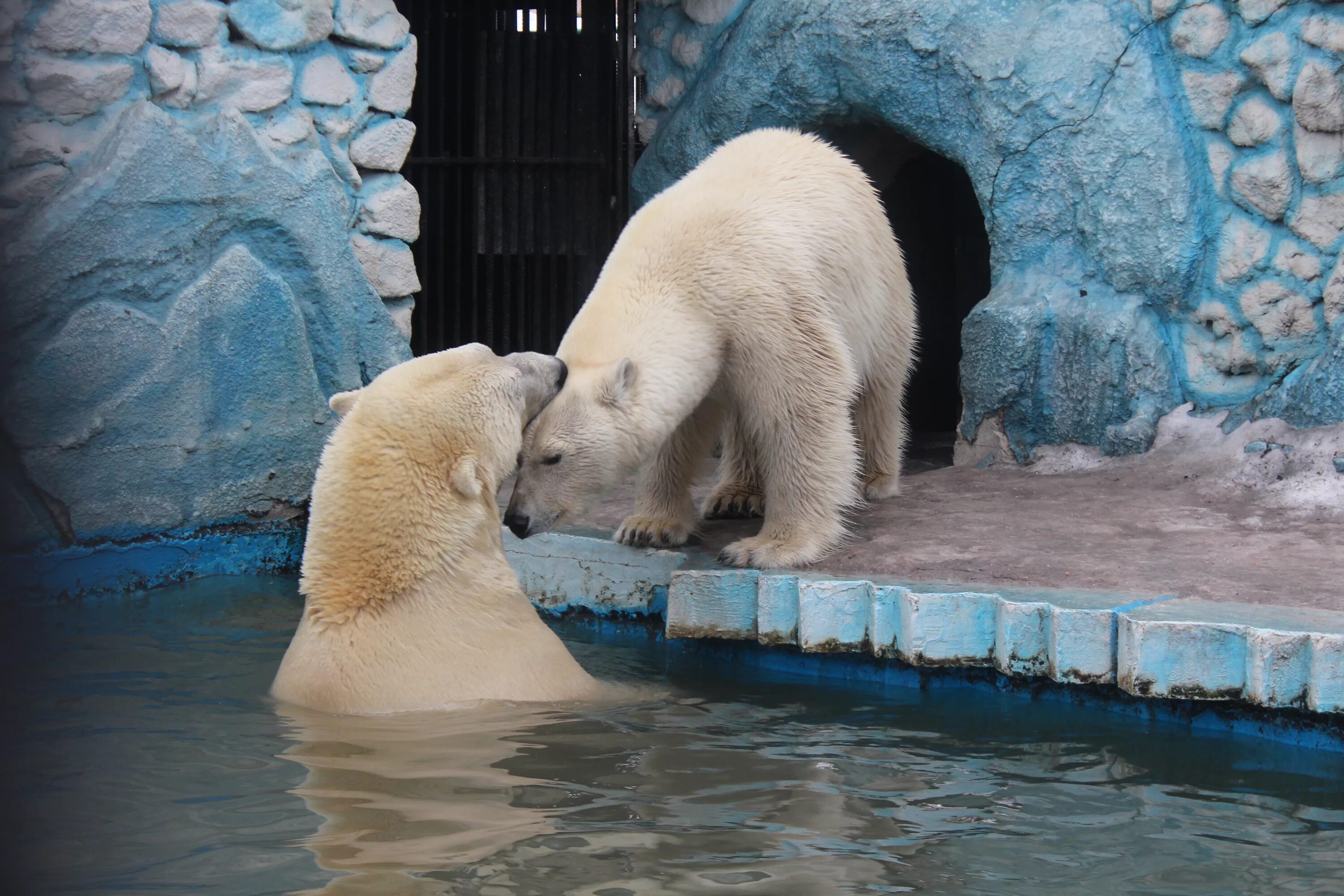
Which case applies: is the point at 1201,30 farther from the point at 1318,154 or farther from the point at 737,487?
the point at 737,487

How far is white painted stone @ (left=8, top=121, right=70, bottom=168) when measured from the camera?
5027 mm

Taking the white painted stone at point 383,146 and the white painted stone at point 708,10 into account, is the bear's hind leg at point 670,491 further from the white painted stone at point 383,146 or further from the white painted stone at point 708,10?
the white painted stone at point 708,10

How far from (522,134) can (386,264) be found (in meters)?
2.61

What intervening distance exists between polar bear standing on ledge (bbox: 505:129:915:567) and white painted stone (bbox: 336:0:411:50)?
1.99 meters

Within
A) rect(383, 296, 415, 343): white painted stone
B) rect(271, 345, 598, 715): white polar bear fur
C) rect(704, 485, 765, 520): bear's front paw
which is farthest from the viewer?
rect(383, 296, 415, 343): white painted stone

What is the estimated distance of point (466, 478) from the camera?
3.21 m

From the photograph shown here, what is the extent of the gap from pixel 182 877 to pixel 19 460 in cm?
318

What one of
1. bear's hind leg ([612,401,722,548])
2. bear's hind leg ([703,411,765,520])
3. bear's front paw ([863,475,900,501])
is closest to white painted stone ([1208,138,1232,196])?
bear's front paw ([863,475,900,501])

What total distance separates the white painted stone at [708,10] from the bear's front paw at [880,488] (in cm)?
312

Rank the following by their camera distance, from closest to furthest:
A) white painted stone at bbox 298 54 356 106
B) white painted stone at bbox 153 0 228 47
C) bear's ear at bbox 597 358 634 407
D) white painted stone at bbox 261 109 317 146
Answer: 1. bear's ear at bbox 597 358 634 407
2. white painted stone at bbox 153 0 228 47
3. white painted stone at bbox 261 109 317 146
4. white painted stone at bbox 298 54 356 106

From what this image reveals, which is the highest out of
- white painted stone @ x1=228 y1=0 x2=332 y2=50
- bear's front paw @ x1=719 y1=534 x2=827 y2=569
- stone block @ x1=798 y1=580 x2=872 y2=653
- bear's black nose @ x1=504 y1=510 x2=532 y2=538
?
white painted stone @ x1=228 y1=0 x2=332 y2=50

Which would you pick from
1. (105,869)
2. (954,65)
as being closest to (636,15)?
(954,65)

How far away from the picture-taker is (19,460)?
4973 mm

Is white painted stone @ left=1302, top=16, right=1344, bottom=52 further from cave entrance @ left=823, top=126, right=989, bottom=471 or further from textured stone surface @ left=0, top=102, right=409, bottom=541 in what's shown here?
textured stone surface @ left=0, top=102, right=409, bottom=541
